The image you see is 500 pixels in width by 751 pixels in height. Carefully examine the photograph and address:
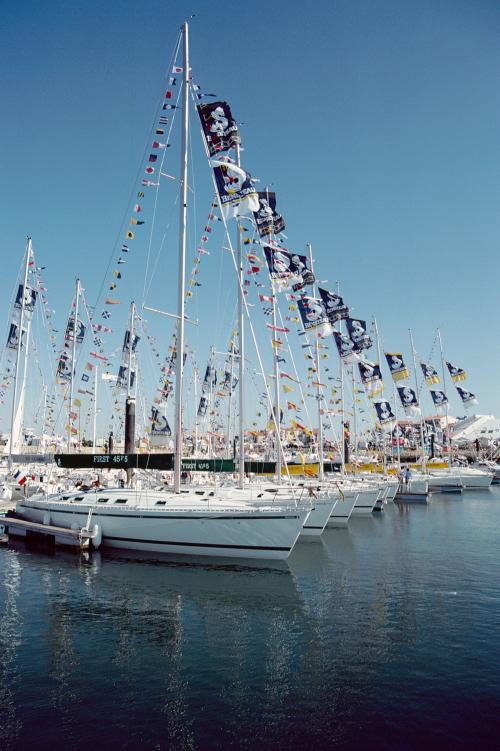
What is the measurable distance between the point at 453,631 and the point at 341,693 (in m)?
5.69

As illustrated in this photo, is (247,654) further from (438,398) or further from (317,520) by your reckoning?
(438,398)

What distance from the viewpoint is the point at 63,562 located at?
83.8ft

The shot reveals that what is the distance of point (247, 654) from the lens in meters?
14.1

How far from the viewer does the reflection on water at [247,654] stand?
10438mm

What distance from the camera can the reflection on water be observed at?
34.2ft

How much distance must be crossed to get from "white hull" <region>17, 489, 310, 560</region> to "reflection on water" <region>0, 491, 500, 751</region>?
0.86 metres

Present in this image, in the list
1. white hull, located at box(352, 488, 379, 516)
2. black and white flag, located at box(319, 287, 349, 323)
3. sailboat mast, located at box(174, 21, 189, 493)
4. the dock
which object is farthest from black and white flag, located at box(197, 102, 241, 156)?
white hull, located at box(352, 488, 379, 516)

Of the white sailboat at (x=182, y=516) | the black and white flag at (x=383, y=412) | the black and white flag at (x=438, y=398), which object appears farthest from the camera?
the black and white flag at (x=438, y=398)

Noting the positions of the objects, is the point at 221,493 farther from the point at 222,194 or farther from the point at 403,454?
the point at 403,454

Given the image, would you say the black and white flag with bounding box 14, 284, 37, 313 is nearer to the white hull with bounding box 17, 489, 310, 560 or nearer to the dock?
the dock

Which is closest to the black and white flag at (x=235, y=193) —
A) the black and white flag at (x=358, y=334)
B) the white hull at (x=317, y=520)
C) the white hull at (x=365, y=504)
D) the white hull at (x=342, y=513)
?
the white hull at (x=317, y=520)

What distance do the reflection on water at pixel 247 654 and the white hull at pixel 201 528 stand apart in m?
0.86

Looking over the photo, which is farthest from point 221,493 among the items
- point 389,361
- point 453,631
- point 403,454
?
point 403,454

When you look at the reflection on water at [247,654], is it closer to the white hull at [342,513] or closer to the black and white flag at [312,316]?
the white hull at [342,513]
